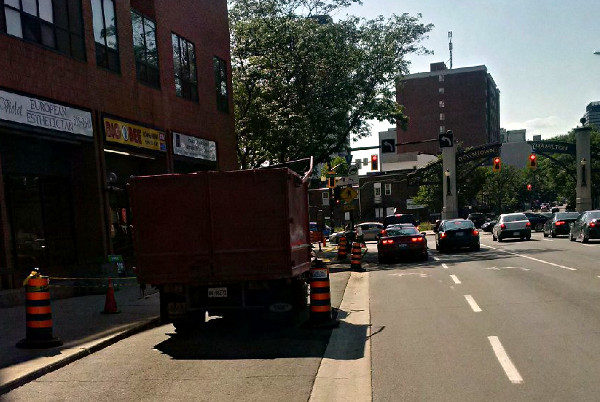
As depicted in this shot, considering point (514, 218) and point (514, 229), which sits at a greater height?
Answer: point (514, 218)

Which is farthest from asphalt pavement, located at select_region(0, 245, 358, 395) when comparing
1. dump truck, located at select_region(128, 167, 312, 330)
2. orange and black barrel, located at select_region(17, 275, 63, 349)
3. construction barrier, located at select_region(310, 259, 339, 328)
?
construction barrier, located at select_region(310, 259, 339, 328)

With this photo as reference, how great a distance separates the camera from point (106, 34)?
63.9 feet

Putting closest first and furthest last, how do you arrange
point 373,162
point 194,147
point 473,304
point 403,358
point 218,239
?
point 403,358, point 218,239, point 473,304, point 194,147, point 373,162

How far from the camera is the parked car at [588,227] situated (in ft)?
92.1

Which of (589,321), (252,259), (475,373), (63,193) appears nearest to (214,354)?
(252,259)

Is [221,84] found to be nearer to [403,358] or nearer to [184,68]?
[184,68]

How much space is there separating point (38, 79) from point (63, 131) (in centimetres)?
159

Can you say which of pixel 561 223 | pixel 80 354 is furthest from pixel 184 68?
pixel 561 223

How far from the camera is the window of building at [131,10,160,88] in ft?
69.8

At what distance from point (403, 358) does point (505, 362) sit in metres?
1.22

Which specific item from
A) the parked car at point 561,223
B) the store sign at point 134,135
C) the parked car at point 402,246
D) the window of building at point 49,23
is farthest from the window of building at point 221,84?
the parked car at point 561,223

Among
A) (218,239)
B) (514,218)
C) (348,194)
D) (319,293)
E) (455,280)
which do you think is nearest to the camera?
(218,239)

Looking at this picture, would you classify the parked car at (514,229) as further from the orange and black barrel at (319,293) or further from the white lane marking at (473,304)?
the orange and black barrel at (319,293)

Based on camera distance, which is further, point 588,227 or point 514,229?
point 514,229
